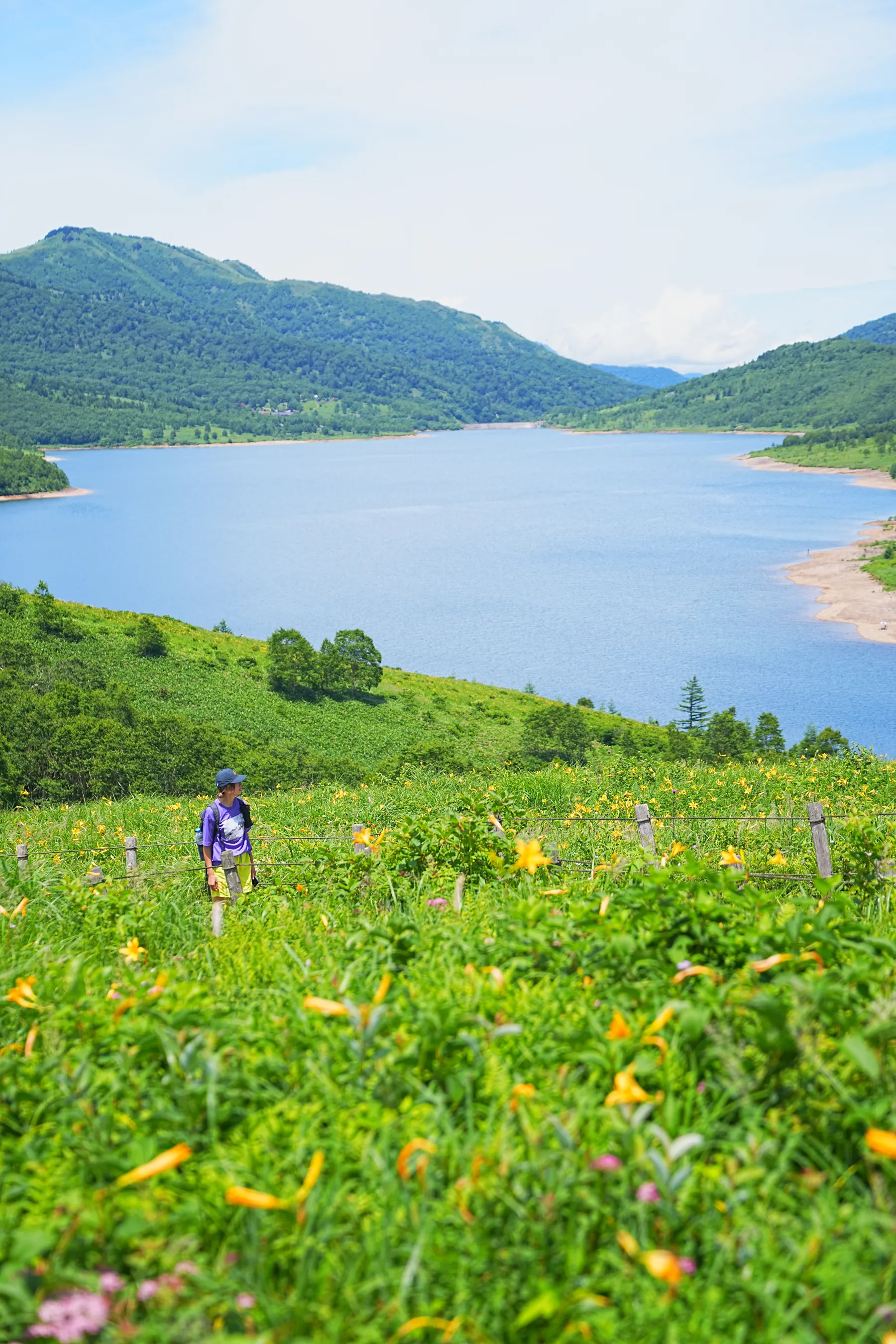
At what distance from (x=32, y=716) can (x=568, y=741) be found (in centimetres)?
2282

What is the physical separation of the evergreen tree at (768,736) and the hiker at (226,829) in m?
32.3


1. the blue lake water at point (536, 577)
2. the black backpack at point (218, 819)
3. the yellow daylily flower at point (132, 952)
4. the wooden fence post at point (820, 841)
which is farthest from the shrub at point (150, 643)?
the yellow daylily flower at point (132, 952)

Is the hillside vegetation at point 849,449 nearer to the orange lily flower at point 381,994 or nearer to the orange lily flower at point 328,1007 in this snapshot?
the orange lily flower at point 381,994

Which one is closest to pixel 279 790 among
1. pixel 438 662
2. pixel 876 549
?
pixel 438 662

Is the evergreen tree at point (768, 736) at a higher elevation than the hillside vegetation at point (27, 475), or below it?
Answer: below

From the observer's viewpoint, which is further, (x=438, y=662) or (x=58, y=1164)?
(x=438, y=662)

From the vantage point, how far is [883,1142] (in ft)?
6.70

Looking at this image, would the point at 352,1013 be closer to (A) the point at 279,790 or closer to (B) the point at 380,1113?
(B) the point at 380,1113

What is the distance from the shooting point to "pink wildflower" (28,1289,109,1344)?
5.98 feet

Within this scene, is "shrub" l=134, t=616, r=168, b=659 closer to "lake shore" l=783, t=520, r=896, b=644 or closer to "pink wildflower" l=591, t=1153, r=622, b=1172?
"lake shore" l=783, t=520, r=896, b=644

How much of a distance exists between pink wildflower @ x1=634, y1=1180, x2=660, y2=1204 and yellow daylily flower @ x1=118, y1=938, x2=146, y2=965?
2649 mm

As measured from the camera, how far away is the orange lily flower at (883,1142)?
2.03m

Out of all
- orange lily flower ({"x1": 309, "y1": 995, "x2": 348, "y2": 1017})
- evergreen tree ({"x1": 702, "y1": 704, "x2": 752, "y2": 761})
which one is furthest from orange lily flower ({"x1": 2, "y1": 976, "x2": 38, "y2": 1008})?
evergreen tree ({"x1": 702, "y1": 704, "x2": 752, "y2": 761})

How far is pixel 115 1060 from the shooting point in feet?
8.73
